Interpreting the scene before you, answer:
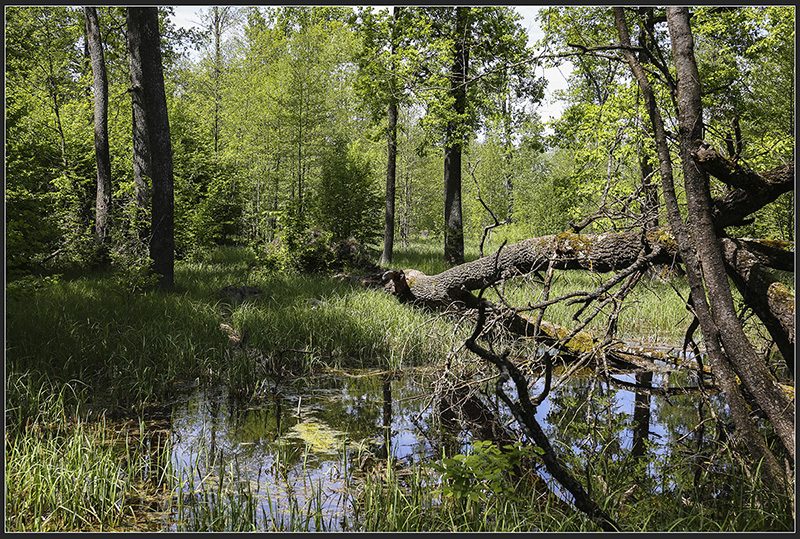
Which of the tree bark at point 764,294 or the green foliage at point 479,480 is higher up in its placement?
the tree bark at point 764,294

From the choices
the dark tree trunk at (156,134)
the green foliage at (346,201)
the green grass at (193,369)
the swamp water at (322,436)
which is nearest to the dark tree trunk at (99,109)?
the green grass at (193,369)

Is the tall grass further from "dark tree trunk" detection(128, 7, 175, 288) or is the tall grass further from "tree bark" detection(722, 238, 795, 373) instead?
"dark tree trunk" detection(128, 7, 175, 288)

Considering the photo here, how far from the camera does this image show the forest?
3.00m

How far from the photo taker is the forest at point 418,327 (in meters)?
3.00

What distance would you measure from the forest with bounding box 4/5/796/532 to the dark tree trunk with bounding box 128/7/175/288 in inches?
1.7

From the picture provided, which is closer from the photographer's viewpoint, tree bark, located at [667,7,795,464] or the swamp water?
tree bark, located at [667,7,795,464]

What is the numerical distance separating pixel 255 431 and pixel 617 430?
3180 mm

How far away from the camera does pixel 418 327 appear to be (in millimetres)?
4633

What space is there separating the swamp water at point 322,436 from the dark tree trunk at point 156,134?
12.2 ft

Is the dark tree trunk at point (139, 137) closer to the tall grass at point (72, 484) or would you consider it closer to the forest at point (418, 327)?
the forest at point (418, 327)

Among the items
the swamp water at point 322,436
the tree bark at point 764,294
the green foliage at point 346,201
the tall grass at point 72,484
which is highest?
the green foliage at point 346,201

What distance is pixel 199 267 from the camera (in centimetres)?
1099

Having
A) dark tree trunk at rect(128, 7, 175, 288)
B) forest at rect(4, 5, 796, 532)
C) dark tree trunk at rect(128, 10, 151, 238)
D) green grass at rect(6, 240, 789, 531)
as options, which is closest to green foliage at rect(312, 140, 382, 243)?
forest at rect(4, 5, 796, 532)

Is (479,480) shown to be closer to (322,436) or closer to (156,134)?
(322,436)
